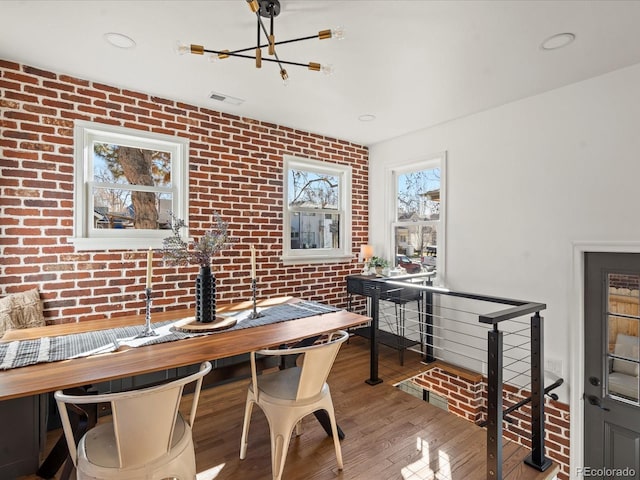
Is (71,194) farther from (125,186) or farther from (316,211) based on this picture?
(316,211)

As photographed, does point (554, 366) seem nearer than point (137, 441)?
No

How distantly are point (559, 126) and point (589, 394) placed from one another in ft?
7.20

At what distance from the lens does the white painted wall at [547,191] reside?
98.7 inches

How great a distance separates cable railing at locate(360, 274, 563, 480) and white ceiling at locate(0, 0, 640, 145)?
5.47ft

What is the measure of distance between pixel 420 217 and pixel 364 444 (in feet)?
8.82

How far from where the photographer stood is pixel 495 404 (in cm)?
173

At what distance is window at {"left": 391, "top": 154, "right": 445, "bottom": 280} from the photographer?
3.80 metres

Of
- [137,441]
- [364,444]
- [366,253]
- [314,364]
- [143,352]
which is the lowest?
[364,444]

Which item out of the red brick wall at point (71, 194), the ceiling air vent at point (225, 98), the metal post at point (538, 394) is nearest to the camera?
the metal post at point (538, 394)

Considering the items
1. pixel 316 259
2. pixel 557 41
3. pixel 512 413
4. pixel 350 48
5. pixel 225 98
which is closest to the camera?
pixel 557 41

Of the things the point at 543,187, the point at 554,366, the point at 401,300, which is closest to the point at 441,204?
the point at 543,187

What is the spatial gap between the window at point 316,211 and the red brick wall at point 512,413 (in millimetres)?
1812

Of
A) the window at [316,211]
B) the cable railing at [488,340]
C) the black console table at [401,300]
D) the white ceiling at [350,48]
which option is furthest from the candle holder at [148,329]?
the black console table at [401,300]

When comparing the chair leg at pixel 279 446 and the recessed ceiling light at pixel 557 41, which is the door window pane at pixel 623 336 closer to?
the recessed ceiling light at pixel 557 41
